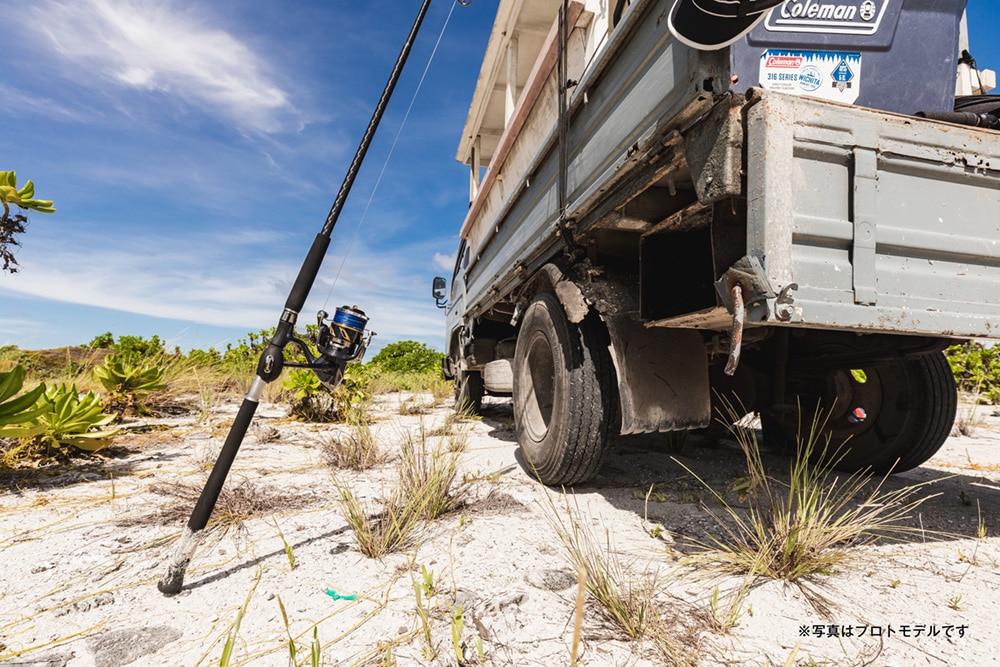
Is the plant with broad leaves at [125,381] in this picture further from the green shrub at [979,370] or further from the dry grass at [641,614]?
the green shrub at [979,370]

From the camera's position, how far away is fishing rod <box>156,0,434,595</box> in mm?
1523

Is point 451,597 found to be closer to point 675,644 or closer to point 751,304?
point 675,644

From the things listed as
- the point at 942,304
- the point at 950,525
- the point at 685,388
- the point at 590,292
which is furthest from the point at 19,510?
the point at 950,525

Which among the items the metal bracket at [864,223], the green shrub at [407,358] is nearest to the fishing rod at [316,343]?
the metal bracket at [864,223]

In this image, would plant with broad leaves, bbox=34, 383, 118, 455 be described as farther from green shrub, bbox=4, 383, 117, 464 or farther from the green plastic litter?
the green plastic litter

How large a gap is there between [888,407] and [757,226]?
1.99m

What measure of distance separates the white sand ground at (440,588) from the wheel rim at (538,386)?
15.1 inches

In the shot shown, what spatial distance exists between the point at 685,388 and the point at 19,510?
110 inches

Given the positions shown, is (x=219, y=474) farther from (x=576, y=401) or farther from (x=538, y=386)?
(x=538, y=386)

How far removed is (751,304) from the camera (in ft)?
4.58

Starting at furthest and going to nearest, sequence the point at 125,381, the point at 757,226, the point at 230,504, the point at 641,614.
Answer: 1. the point at 125,381
2. the point at 230,504
3. the point at 757,226
4. the point at 641,614

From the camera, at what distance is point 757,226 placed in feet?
4.53

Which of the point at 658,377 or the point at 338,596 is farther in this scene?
the point at 658,377

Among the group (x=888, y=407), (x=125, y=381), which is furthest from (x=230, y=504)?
(x=888, y=407)
